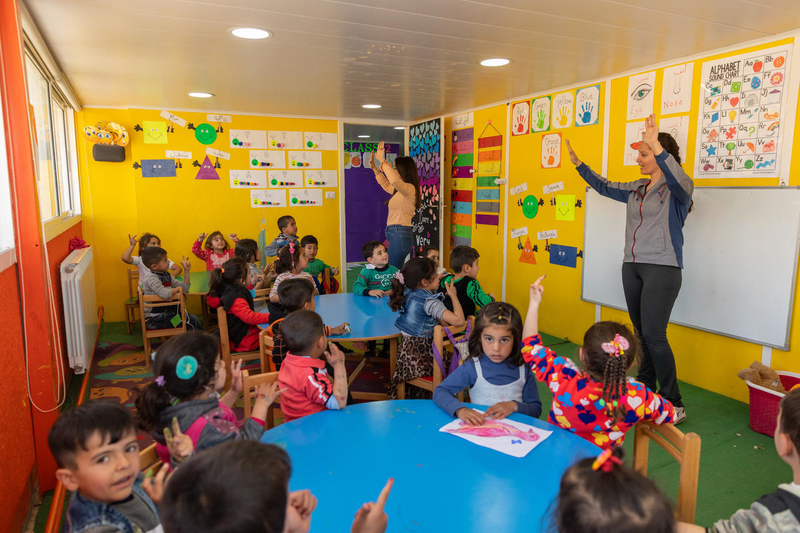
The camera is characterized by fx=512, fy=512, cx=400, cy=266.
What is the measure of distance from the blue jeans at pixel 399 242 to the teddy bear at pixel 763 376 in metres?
3.23

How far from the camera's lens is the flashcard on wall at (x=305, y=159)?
6422 millimetres

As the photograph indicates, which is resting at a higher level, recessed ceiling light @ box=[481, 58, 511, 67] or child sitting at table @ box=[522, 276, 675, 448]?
recessed ceiling light @ box=[481, 58, 511, 67]

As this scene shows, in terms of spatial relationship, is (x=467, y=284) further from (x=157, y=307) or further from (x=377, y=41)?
(x=157, y=307)

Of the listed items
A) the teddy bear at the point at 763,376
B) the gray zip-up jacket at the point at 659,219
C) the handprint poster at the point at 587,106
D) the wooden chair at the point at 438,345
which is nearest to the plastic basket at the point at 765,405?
the teddy bear at the point at 763,376

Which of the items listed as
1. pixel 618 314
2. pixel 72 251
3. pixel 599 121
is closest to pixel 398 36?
pixel 599 121

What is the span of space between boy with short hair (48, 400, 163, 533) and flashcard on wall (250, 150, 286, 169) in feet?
17.7

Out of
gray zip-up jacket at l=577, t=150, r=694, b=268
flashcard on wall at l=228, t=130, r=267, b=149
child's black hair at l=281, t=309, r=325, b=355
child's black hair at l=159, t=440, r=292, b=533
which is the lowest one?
child's black hair at l=281, t=309, r=325, b=355

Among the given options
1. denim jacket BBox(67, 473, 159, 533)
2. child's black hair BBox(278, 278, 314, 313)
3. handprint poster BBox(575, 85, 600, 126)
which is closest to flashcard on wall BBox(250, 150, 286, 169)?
handprint poster BBox(575, 85, 600, 126)

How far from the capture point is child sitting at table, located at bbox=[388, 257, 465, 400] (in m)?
2.91

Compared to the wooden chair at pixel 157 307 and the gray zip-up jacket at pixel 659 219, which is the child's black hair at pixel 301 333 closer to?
the gray zip-up jacket at pixel 659 219

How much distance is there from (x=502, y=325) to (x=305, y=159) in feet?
16.4

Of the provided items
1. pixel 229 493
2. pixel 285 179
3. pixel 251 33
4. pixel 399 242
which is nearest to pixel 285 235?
pixel 399 242

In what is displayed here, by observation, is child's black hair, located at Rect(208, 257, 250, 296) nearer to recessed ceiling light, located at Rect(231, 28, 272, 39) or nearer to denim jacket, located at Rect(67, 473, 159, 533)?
recessed ceiling light, located at Rect(231, 28, 272, 39)

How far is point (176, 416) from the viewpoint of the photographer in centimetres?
155
